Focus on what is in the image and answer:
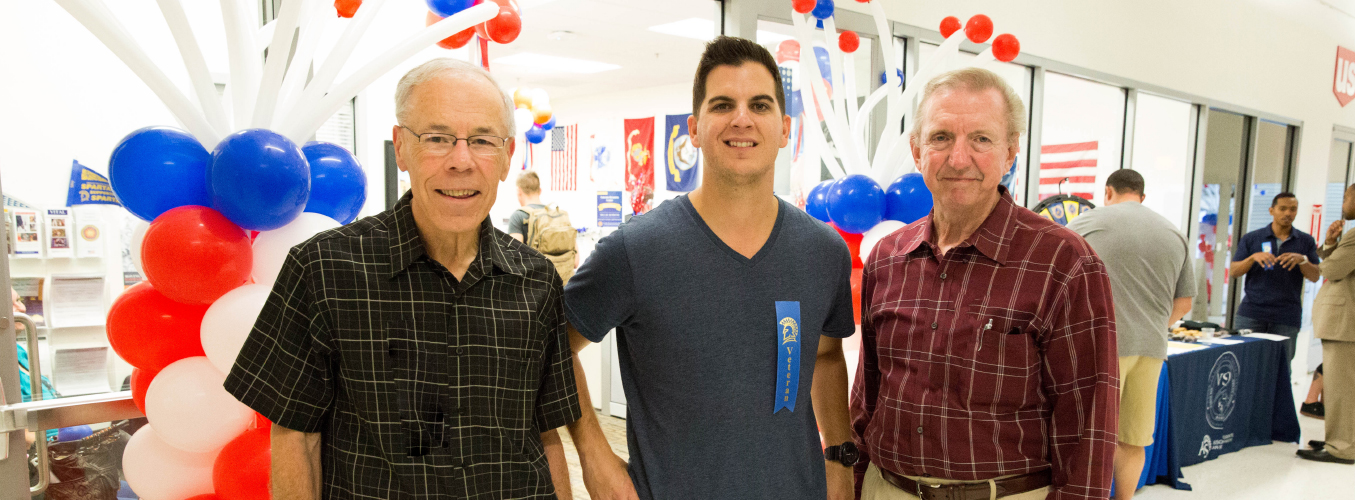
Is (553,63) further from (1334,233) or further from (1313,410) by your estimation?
(1313,410)

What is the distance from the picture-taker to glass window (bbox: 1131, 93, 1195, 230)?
6.80m

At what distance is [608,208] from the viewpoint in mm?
10477

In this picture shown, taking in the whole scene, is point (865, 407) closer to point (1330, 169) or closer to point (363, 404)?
point (363, 404)

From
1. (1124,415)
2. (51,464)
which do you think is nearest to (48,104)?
(51,464)

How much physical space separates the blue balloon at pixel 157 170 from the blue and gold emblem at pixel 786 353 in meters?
1.37

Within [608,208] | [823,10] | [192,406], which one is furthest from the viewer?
[608,208]

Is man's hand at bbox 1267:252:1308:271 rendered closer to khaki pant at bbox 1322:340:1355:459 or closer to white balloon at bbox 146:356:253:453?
khaki pant at bbox 1322:340:1355:459

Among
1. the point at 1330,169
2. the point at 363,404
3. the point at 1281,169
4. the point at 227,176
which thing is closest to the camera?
the point at 363,404

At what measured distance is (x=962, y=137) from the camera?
1.52 metres

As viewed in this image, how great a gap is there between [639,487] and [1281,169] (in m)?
9.74

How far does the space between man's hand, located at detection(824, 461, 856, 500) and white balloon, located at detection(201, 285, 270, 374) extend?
4.49 ft

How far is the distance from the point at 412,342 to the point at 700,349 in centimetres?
53

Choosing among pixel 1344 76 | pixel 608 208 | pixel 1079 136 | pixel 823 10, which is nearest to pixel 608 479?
pixel 823 10

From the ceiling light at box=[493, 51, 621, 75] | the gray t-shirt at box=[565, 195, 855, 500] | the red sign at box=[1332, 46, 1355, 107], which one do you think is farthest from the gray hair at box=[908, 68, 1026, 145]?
the red sign at box=[1332, 46, 1355, 107]
